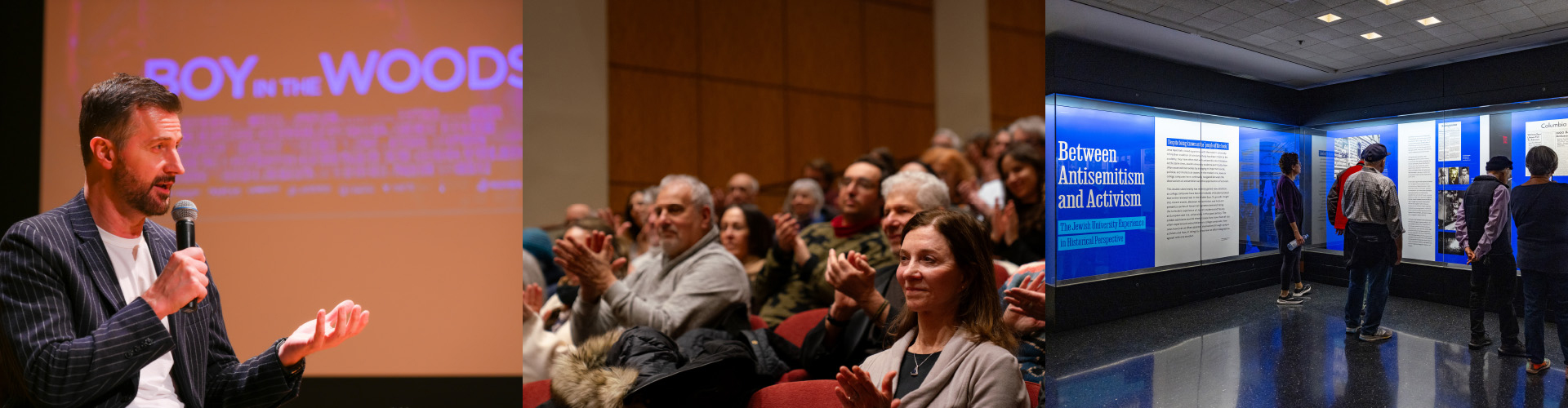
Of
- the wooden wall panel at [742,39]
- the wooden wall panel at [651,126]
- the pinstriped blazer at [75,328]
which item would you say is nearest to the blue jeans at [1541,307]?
the wooden wall panel at [742,39]

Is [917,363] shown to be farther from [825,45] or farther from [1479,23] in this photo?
[1479,23]

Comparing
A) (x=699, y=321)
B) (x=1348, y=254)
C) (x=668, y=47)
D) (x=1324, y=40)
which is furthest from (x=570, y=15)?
(x=1348, y=254)

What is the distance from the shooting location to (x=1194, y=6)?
2.46m

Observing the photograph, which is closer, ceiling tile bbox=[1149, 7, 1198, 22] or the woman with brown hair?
the woman with brown hair

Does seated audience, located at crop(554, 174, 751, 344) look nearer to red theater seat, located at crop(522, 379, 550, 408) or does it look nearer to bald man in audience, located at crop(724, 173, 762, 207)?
bald man in audience, located at crop(724, 173, 762, 207)

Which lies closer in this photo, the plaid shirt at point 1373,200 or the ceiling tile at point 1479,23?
the ceiling tile at point 1479,23

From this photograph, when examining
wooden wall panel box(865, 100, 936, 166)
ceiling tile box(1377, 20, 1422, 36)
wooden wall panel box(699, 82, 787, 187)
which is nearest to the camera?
ceiling tile box(1377, 20, 1422, 36)

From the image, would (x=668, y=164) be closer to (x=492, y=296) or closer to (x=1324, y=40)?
(x=492, y=296)

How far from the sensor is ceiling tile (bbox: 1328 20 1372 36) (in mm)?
2311

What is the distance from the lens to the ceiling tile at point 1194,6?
245 cm

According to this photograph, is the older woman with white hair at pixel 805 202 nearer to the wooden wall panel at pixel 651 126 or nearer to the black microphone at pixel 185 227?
the wooden wall panel at pixel 651 126

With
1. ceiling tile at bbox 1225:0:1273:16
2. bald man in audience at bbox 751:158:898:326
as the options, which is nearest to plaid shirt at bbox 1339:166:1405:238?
ceiling tile at bbox 1225:0:1273:16

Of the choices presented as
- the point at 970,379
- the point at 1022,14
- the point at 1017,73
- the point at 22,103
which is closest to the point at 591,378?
the point at 970,379

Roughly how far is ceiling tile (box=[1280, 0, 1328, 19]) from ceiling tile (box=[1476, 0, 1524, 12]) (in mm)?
356
